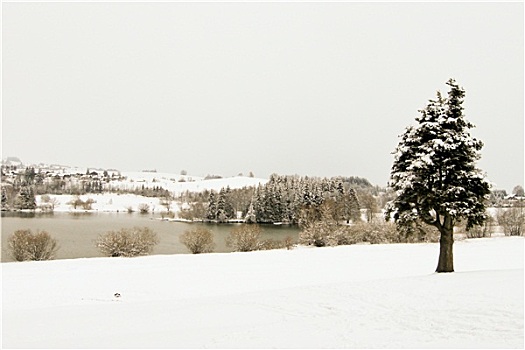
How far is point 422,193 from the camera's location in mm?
17594

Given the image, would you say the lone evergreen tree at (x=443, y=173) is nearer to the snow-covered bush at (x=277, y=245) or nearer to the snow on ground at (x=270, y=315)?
the snow on ground at (x=270, y=315)

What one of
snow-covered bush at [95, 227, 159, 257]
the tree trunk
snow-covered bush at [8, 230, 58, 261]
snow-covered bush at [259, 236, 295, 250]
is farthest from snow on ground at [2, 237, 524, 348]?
snow-covered bush at [259, 236, 295, 250]

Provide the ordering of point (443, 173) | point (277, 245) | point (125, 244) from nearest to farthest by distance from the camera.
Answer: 1. point (443, 173)
2. point (125, 244)
3. point (277, 245)

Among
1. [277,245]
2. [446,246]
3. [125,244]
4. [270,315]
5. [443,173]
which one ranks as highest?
[443,173]

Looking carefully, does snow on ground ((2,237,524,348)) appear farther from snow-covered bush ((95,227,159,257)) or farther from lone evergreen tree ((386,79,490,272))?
snow-covered bush ((95,227,159,257))

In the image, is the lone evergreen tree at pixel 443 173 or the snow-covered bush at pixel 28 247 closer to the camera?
the lone evergreen tree at pixel 443 173

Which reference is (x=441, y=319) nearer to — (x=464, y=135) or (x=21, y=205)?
(x=464, y=135)

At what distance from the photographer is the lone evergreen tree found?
17.2 meters

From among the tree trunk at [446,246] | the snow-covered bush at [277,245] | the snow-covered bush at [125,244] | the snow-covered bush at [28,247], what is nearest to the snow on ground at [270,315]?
the tree trunk at [446,246]

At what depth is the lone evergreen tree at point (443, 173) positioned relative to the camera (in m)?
17.2

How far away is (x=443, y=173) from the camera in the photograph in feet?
58.7

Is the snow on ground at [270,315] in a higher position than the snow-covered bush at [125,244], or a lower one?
higher

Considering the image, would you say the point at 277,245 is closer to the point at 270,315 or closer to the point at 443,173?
the point at 443,173

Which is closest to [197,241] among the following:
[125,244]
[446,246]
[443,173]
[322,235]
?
[125,244]
